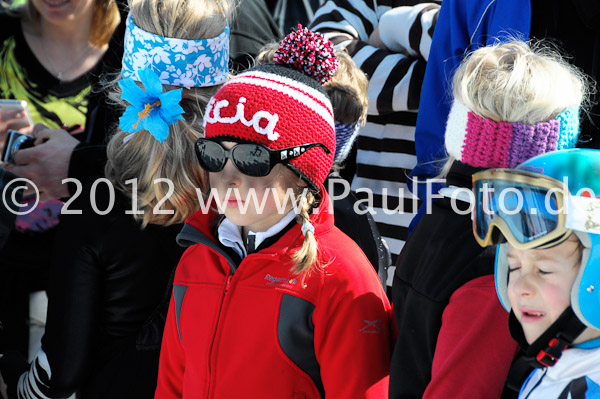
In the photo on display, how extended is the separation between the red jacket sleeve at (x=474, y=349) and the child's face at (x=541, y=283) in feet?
0.35

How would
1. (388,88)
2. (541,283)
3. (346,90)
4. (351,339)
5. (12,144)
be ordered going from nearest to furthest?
(541,283), (351,339), (346,90), (388,88), (12,144)

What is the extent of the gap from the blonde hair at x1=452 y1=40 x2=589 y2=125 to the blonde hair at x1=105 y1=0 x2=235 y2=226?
1.04 m

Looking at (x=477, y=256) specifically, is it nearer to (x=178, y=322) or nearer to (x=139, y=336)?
(x=178, y=322)

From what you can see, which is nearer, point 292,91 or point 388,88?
point 292,91

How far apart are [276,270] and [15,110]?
156 cm

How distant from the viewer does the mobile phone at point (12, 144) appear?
2939 mm

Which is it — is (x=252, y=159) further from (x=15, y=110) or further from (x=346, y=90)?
(x=15, y=110)

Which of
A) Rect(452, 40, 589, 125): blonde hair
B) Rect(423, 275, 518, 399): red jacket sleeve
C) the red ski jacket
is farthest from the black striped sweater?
Rect(423, 275, 518, 399): red jacket sleeve

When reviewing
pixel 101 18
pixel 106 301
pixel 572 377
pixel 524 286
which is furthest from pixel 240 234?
pixel 101 18

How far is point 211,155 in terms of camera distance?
2104 millimetres

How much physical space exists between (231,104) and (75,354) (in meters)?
1.05

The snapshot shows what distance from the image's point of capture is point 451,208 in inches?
70.1

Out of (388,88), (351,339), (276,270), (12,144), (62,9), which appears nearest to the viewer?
(351,339)

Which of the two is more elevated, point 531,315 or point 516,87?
point 516,87
